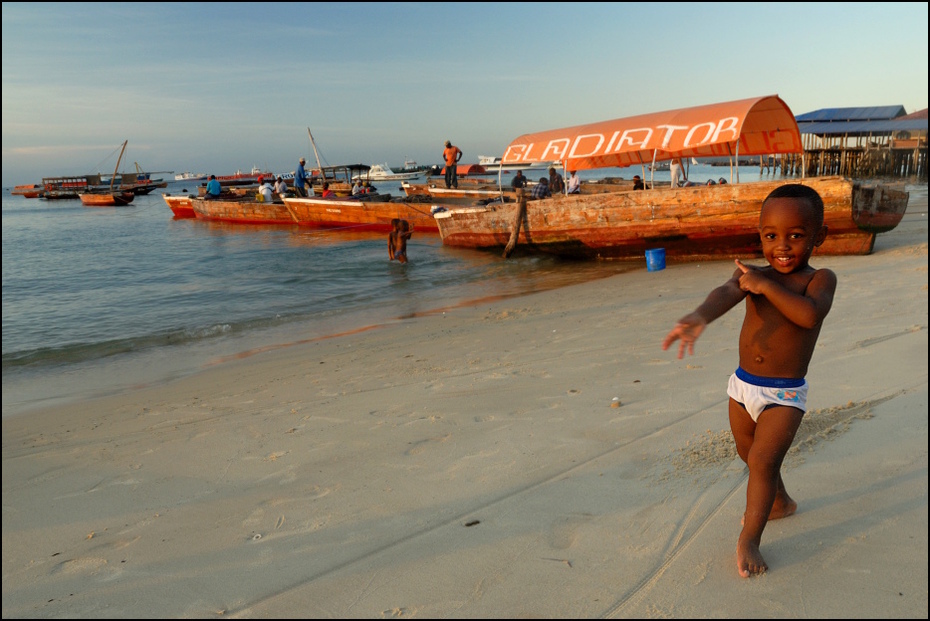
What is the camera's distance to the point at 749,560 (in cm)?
235

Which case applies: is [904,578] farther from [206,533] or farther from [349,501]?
[206,533]

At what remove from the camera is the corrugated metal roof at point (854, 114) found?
36.8 meters

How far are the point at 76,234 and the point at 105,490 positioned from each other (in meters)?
33.1

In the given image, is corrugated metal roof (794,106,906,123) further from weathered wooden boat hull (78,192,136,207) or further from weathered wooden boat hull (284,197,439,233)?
weathered wooden boat hull (78,192,136,207)

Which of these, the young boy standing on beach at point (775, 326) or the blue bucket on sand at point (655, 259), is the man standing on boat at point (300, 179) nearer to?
the blue bucket on sand at point (655, 259)

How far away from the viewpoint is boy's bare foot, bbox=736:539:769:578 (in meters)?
2.34

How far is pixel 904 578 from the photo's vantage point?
2.20 m

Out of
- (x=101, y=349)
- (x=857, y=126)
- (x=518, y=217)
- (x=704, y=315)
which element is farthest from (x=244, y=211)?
(x=857, y=126)

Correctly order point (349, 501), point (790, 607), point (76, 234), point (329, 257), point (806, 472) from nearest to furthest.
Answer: point (790, 607)
point (806, 472)
point (349, 501)
point (329, 257)
point (76, 234)

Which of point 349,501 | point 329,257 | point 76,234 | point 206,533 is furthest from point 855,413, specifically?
point 76,234

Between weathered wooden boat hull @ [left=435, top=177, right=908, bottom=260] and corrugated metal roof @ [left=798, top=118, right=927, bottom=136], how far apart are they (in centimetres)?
2572

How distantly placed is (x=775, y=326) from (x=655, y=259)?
9.74m

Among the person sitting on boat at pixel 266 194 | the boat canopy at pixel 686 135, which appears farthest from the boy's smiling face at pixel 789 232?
the person sitting on boat at pixel 266 194

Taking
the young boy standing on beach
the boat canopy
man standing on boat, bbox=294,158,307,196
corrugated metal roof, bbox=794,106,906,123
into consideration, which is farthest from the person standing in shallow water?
corrugated metal roof, bbox=794,106,906,123
